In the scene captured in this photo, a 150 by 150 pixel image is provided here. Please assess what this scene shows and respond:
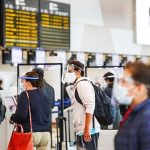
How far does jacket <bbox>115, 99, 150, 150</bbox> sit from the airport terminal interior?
2.73m

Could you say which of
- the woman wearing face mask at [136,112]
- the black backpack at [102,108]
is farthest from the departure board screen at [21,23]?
the woman wearing face mask at [136,112]

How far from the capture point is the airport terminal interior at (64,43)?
6102 millimetres

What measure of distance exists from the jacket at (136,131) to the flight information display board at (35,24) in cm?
477

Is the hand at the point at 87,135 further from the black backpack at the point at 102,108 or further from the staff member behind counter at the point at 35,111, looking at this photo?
the staff member behind counter at the point at 35,111

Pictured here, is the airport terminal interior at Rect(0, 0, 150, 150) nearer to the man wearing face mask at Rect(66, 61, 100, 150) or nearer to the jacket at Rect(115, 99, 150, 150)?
the man wearing face mask at Rect(66, 61, 100, 150)

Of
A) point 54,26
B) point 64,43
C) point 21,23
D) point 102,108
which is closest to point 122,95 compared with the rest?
point 102,108

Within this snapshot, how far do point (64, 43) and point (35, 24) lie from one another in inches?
32.1

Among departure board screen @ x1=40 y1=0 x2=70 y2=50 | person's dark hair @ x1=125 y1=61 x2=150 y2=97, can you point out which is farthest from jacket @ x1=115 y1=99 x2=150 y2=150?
departure board screen @ x1=40 y1=0 x2=70 y2=50

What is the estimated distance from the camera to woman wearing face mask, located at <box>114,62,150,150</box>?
230 centimetres

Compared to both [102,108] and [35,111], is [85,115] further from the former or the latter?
[35,111]

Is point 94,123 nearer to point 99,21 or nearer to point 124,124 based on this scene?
point 124,124

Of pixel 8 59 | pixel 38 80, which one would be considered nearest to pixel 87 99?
pixel 38 80

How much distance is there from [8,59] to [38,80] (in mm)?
2814

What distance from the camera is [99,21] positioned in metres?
9.26
